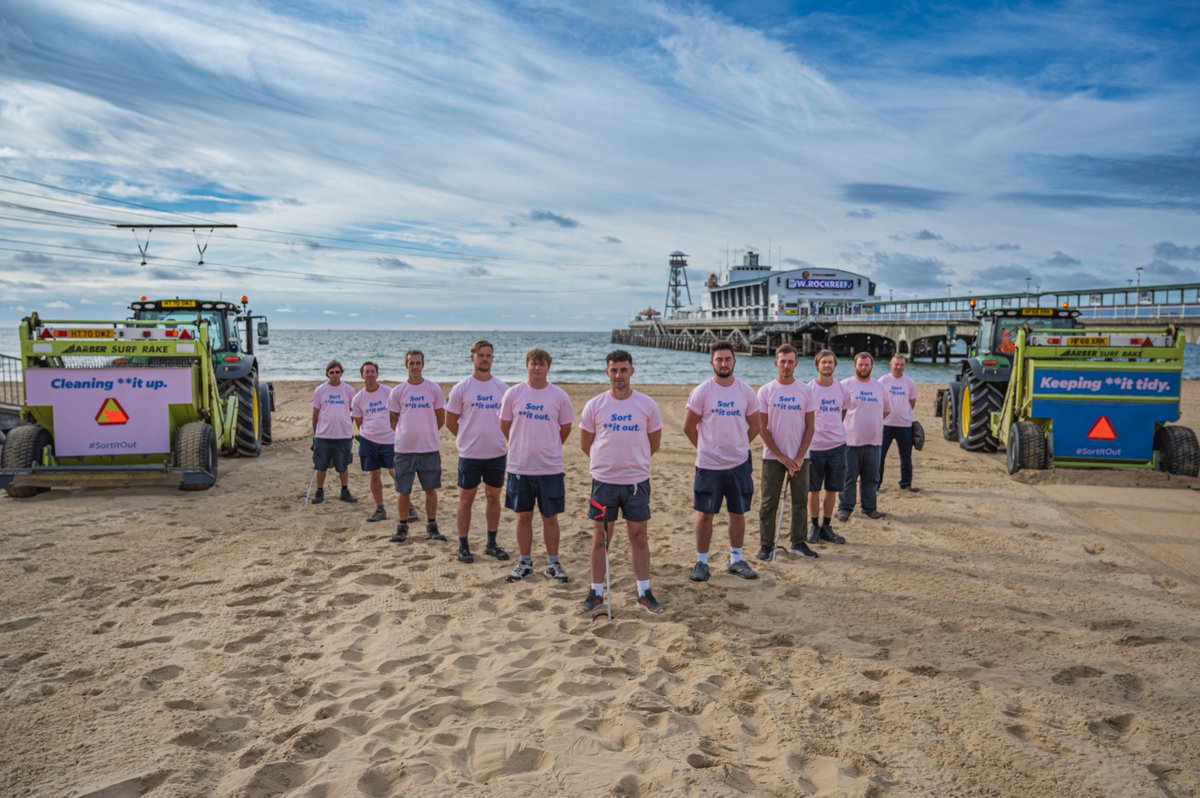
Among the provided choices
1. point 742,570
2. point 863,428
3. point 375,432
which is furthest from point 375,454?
point 863,428

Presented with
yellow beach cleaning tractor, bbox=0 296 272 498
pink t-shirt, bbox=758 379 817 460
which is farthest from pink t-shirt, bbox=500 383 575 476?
yellow beach cleaning tractor, bbox=0 296 272 498

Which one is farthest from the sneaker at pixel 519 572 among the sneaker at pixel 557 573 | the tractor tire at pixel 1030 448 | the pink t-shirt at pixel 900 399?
the tractor tire at pixel 1030 448

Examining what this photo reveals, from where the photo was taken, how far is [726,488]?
5496 mm

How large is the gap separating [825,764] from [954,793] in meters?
0.49

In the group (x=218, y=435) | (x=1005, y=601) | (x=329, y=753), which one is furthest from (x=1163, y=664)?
(x=218, y=435)

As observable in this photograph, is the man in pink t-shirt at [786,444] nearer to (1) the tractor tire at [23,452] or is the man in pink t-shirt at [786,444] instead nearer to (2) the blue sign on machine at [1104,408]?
(2) the blue sign on machine at [1104,408]

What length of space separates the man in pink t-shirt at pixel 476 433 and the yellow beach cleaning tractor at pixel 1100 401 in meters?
6.88

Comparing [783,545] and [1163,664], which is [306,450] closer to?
[783,545]

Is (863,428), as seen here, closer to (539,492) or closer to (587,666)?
(539,492)

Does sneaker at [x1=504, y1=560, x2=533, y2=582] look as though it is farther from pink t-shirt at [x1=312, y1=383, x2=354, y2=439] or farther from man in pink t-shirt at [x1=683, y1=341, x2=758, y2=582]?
pink t-shirt at [x1=312, y1=383, x2=354, y2=439]

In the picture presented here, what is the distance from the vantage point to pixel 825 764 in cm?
315

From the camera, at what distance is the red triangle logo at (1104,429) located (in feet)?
29.5

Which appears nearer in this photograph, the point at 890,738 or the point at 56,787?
the point at 56,787

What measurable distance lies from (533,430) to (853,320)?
151 ft
